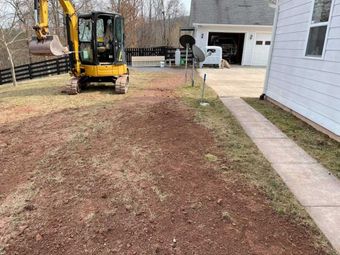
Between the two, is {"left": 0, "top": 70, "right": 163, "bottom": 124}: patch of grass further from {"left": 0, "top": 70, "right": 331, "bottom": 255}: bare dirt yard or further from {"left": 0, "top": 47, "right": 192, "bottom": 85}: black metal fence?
{"left": 0, "top": 47, "right": 192, "bottom": 85}: black metal fence

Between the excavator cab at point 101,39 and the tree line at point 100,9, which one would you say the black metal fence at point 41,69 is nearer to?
Answer: the tree line at point 100,9

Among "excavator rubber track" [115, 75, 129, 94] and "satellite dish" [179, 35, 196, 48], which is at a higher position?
"satellite dish" [179, 35, 196, 48]

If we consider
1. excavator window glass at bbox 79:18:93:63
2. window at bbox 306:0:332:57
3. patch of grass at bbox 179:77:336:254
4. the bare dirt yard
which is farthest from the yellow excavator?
window at bbox 306:0:332:57

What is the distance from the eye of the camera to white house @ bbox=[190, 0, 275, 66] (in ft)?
61.7

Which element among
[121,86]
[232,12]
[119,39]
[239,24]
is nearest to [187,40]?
[119,39]

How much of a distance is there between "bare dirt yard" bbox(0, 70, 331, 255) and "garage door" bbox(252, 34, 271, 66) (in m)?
15.4

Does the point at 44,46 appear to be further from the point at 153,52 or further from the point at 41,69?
the point at 153,52

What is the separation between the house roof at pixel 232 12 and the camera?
62.1 ft

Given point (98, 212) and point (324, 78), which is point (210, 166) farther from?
point (324, 78)

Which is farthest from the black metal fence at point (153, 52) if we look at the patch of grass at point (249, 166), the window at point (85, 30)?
the patch of grass at point (249, 166)

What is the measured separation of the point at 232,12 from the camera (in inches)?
782

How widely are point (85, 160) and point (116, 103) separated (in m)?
3.89

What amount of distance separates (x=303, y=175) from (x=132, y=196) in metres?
2.22

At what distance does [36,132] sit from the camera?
5.38 meters
